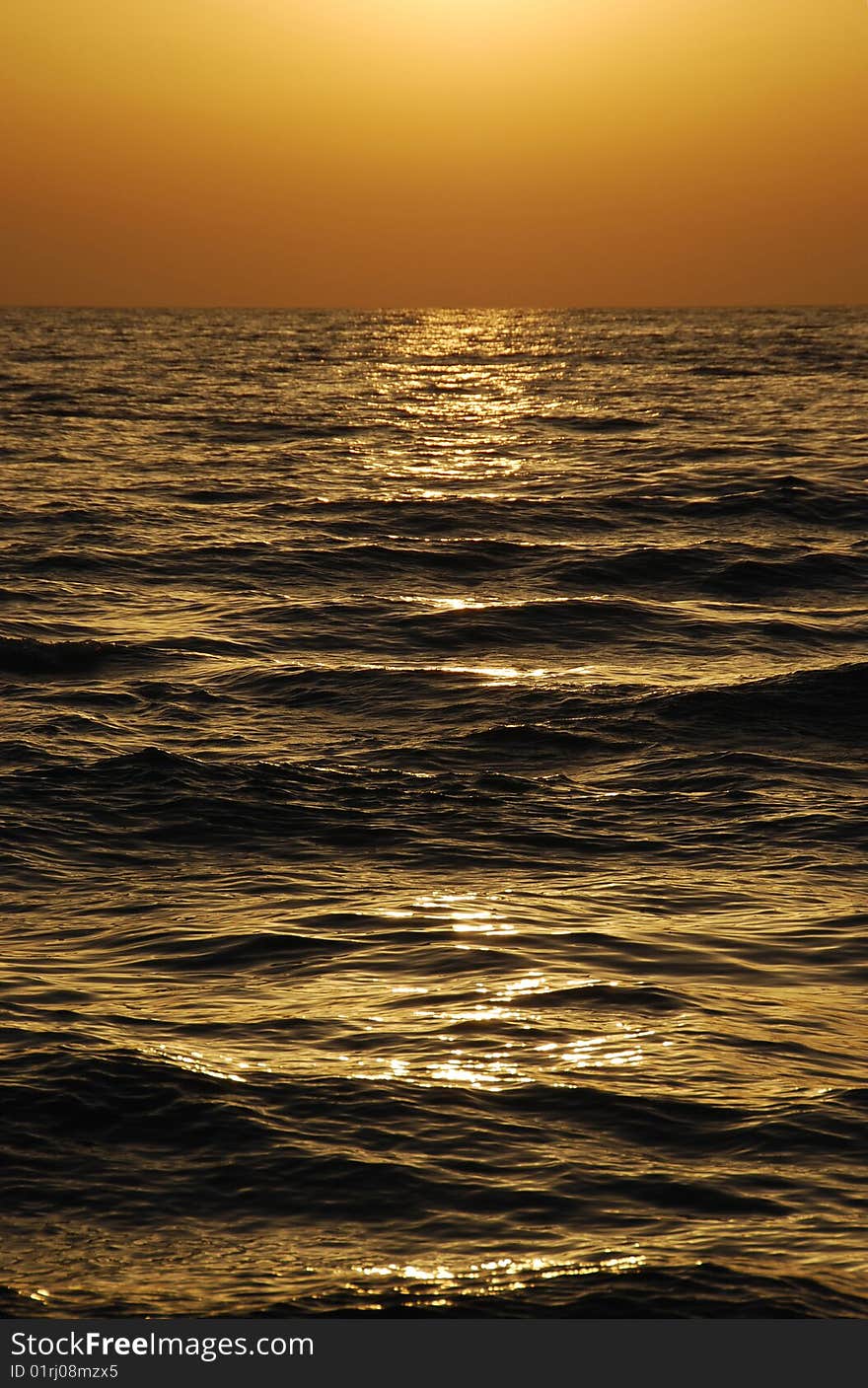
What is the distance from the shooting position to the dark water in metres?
8.27

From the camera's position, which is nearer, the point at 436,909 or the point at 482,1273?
the point at 482,1273

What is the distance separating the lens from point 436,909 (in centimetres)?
1332

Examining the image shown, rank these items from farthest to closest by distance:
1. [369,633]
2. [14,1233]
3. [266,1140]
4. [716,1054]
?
[369,633] → [716,1054] → [266,1140] → [14,1233]

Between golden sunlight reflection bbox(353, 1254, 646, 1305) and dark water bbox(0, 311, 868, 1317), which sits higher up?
dark water bbox(0, 311, 868, 1317)

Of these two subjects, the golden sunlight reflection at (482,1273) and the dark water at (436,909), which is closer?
the golden sunlight reflection at (482,1273)

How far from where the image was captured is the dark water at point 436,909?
827 cm

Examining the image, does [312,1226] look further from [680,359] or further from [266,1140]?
[680,359]

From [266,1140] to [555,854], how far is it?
6.13m

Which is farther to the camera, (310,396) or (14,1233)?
(310,396)

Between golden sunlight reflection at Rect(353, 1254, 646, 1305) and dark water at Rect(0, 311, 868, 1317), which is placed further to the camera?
dark water at Rect(0, 311, 868, 1317)

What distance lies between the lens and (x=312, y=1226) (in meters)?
8.40

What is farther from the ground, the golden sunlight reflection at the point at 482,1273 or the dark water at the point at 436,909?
the dark water at the point at 436,909

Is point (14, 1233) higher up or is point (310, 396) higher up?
point (310, 396)

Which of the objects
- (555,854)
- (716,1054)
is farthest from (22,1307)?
(555,854)
